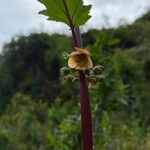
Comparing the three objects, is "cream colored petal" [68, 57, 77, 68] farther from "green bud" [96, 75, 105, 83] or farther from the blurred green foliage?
the blurred green foliage

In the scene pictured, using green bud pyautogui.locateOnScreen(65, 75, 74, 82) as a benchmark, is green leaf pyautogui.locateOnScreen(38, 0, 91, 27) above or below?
above

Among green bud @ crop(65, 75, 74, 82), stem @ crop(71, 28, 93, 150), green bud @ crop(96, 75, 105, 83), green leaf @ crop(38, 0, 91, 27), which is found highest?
green leaf @ crop(38, 0, 91, 27)

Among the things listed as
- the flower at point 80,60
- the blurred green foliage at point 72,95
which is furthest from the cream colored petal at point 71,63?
the blurred green foliage at point 72,95

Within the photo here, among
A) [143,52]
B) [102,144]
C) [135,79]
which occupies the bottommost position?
[102,144]

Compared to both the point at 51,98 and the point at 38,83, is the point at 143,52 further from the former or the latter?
the point at 38,83

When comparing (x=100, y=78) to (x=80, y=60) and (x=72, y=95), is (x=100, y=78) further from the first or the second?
(x=72, y=95)

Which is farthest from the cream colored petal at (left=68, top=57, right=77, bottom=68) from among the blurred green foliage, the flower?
the blurred green foliage

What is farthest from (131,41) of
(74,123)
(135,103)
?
(74,123)
